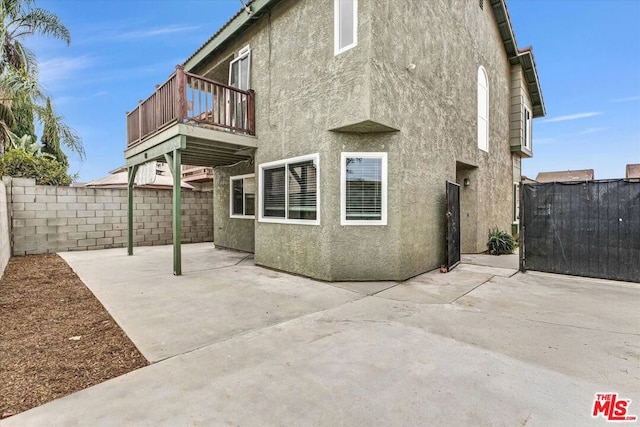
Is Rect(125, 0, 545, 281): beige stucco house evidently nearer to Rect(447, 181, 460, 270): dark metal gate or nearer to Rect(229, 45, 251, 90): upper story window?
Rect(229, 45, 251, 90): upper story window

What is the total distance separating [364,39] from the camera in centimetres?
509

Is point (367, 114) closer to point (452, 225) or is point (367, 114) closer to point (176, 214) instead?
point (452, 225)

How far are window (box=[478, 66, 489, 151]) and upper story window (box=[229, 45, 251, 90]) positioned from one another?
22.2 feet

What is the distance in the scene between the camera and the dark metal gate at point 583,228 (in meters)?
5.68

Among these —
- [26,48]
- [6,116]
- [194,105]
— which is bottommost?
→ [194,105]

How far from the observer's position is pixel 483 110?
9.44 m

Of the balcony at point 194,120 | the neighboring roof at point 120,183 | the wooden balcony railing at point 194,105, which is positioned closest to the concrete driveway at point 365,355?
the balcony at point 194,120

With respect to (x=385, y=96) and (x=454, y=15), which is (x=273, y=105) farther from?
(x=454, y=15)

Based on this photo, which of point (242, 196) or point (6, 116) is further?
point (6, 116)

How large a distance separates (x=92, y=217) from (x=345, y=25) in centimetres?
993

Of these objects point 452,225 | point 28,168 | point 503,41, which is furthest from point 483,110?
point 28,168

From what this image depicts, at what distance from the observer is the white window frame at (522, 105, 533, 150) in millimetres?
11789
